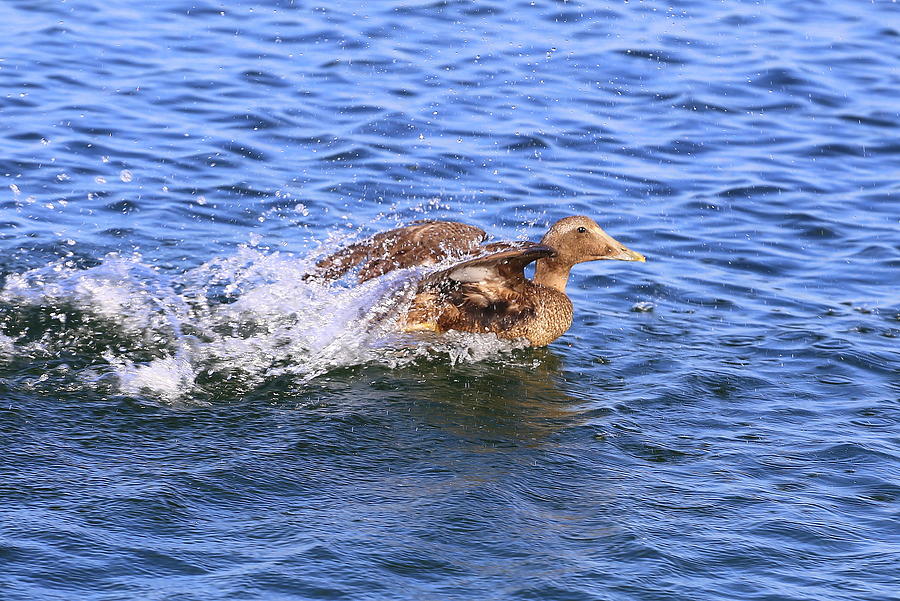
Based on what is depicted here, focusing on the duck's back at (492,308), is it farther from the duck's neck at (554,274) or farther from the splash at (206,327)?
the duck's neck at (554,274)

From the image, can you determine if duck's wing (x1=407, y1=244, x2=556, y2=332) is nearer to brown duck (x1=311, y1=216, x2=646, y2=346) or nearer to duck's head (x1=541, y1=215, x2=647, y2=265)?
brown duck (x1=311, y1=216, x2=646, y2=346)

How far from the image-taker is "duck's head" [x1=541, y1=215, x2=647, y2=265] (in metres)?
8.57

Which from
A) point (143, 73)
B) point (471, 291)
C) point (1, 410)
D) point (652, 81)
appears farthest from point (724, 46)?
point (1, 410)

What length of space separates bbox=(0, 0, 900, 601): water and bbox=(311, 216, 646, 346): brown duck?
17 centimetres

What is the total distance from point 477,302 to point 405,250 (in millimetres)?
609

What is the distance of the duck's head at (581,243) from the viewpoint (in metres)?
8.57

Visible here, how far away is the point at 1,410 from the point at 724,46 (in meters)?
11.4

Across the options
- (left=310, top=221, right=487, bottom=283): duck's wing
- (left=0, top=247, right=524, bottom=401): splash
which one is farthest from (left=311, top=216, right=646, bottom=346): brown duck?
(left=0, top=247, right=524, bottom=401): splash

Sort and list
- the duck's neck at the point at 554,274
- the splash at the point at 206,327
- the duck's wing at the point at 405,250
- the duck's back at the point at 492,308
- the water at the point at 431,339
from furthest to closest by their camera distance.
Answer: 1. the duck's neck at the point at 554,274
2. the duck's wing at the point at 405,250
3. the duck's back at the point at 492,308
4. the splash at the point at 206,327
5. the water at the point at 431,339

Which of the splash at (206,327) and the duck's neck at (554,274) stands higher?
the duck's neck at (554,274)

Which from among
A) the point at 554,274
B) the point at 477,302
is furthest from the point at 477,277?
the point at 554,274

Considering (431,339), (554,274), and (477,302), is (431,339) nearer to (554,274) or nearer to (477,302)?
(477,302)

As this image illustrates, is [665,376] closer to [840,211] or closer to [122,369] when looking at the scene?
[122,369]

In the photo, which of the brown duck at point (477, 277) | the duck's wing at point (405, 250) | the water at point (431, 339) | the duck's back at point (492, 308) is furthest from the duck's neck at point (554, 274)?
the duck's wing at point (405, 250)
